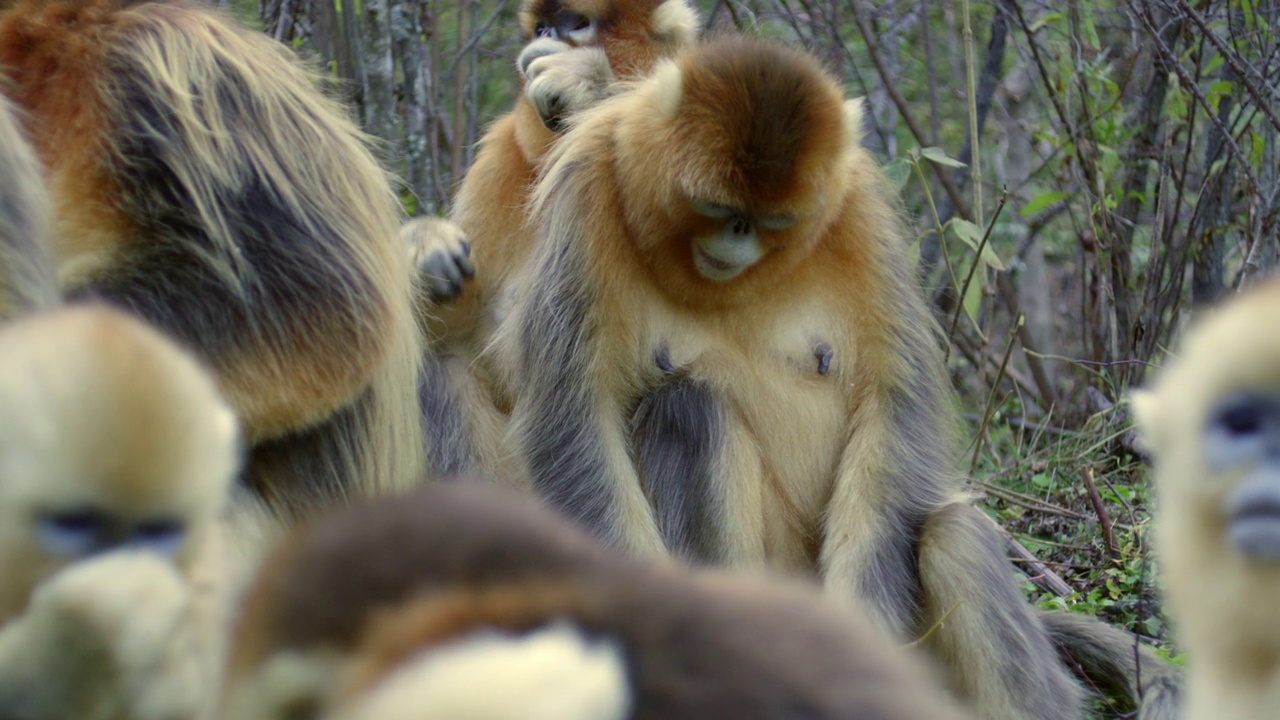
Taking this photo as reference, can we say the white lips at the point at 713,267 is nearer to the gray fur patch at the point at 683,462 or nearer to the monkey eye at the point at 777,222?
the monkey eye at the point at 777,222

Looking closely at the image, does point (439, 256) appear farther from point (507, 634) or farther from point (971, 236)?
point (507, 634)

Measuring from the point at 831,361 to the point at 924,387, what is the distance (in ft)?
0.84

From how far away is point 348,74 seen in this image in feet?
15.2

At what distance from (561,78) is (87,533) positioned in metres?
2.74

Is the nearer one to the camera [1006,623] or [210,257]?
[210,257]

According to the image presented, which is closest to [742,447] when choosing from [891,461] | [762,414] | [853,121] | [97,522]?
[762,414]

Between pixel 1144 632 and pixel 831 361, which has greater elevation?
pixel 831 361

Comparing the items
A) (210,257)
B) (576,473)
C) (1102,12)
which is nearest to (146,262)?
(210,257)

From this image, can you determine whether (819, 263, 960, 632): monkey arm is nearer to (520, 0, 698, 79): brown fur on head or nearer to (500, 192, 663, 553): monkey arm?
(500, 192, 663, 553): monkey arm

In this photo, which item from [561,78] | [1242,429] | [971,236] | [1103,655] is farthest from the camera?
[971,236]

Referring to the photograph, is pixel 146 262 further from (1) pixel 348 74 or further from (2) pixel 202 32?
(1) pixel 348 74

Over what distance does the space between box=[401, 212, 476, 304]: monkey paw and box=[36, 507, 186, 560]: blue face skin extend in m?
2.14

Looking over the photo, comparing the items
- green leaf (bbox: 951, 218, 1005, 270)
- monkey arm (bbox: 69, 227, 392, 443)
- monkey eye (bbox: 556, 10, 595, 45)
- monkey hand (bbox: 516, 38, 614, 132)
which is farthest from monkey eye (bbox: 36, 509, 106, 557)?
monkey eye (bbox: 556, 10, 595, 45)

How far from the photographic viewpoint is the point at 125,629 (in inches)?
65.9
